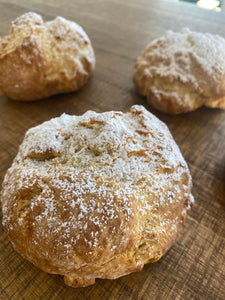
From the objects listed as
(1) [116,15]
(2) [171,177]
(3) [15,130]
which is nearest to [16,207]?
(2) [171,177]

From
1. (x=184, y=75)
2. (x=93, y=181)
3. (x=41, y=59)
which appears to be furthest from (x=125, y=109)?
(x=93, y=181)

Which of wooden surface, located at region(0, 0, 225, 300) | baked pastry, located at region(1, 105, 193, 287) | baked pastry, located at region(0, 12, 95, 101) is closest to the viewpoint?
baked pastry, located at region(1, 105, 193, 287)

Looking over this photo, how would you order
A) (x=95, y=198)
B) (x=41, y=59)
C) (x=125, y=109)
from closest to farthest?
1. (x=95, y=198)
2. (x=41, y=59)
3. (x=125, y=109)

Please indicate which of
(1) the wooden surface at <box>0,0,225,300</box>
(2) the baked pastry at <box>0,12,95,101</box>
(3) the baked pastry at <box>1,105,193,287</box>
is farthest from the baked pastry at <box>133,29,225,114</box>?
(3) the baked pastry at <box>1,105,193,287</box>

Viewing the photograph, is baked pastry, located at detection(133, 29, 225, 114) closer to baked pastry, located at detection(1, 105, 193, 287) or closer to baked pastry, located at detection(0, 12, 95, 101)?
baked pastry, located at detection(0, 12, 95, 101)

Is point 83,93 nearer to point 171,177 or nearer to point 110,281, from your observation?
point 171,177

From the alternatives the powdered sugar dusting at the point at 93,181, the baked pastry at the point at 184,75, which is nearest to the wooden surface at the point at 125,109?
the baked pastry at the point at 184,75

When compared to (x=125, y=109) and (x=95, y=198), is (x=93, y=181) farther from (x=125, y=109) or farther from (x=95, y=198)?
(x=125, y=109)
